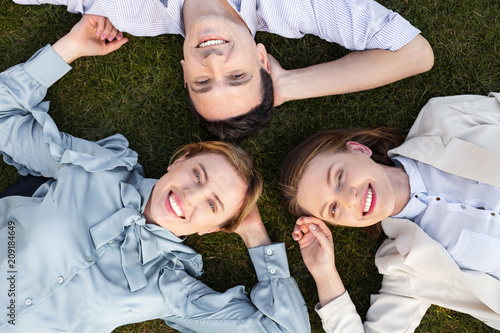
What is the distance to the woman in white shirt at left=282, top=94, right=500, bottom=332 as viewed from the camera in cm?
291

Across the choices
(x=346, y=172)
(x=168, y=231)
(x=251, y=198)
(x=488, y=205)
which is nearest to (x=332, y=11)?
(x=346, y=172)

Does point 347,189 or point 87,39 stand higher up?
point 87,39

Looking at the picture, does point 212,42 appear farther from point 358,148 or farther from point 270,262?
point 270,262

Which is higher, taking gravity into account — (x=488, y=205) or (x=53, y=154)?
(x=53, y=154)

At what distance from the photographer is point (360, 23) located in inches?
118

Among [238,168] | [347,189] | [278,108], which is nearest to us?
[347,189]

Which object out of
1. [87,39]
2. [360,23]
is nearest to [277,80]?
[360,23]

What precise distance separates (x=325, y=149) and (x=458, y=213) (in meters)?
1.03

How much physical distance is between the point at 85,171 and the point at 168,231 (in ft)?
2.44

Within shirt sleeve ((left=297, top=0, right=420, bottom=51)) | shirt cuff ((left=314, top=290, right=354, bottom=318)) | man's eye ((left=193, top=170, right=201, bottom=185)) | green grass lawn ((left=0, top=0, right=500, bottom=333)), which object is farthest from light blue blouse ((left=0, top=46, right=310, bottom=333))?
shirt sleeve ((left=297, top=0, right=420, bottom=51))

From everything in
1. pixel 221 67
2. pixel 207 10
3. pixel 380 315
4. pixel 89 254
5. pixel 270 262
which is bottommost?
pixel 380 315

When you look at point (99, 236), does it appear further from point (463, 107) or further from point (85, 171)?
point (463, 107)

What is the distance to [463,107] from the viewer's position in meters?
3.19

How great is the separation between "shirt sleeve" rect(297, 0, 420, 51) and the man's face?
58 cm
